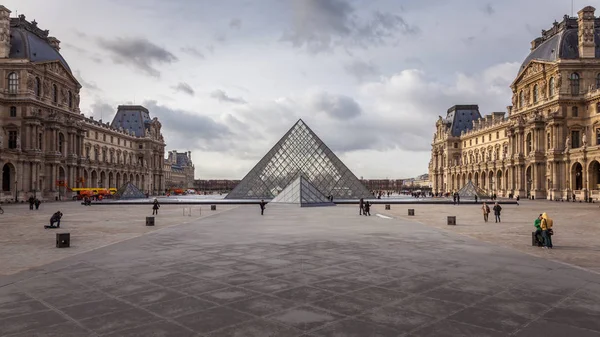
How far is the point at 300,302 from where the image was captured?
5.81 meters

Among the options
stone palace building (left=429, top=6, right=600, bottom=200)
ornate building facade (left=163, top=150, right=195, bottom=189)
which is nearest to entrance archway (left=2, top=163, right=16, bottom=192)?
stone palace building (left=429, top=6, right=600, bottom=200)

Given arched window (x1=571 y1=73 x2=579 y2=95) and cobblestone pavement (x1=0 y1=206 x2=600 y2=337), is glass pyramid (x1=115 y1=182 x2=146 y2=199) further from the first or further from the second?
arched window (x1=571 y1=73 x2=579 y2=95)

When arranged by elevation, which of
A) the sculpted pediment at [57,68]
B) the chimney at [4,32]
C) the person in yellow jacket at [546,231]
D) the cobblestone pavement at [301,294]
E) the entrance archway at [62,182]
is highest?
the chimney at [4,32]

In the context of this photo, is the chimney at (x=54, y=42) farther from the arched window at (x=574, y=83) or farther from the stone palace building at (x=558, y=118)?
the arched window at (x=574, y=83)

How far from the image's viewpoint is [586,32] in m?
47.6

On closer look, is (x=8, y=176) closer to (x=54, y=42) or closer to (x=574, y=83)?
(x=54, y=42)

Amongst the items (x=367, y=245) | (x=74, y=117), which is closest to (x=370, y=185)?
(x=74, y=117)

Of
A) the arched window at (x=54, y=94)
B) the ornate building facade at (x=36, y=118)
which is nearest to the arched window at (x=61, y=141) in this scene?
the ornate building facade at (x=36, y=118)

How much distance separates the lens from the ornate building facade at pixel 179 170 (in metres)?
130

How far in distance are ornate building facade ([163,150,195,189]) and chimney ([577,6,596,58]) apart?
10492 centimetres

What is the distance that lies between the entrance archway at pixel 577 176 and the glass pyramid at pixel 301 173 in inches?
949

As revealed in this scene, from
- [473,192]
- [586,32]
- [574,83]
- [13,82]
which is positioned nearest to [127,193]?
[13,82]

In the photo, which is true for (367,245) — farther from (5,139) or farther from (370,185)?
(370,185)

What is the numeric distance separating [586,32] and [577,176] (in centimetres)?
1634
